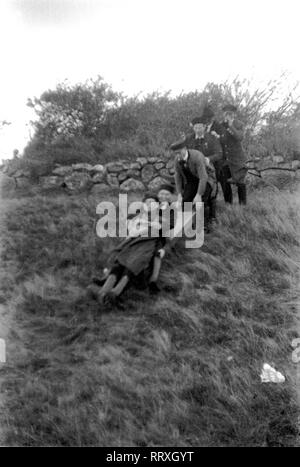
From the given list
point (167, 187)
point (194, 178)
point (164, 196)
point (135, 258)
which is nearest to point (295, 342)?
point (135, 258)

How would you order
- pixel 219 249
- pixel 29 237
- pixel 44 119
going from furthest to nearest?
1. pixel 44 119
2. pixel 29 237
3. pixel 219 249

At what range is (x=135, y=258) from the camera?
573 cm

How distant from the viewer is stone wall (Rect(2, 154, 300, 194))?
38.0ft

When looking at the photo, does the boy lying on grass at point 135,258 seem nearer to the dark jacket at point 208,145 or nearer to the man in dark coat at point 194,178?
the man in dark coat at point 194,178

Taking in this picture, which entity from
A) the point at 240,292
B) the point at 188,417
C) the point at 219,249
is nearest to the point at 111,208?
the point at 219,249

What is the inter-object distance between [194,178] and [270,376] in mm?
3983

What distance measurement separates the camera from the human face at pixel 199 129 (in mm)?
7820

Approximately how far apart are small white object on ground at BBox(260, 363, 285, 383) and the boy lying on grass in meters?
2.22

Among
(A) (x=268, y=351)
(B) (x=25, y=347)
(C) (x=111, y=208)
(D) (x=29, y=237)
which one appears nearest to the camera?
(A) (x=268, y=351)

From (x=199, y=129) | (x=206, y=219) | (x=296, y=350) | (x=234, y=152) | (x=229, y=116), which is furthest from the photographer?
(x=229, y=116)

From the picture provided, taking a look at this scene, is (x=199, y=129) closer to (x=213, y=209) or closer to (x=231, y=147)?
(x=231, y=147)

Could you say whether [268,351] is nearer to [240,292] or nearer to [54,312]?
[240,292]

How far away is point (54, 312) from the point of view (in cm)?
580
